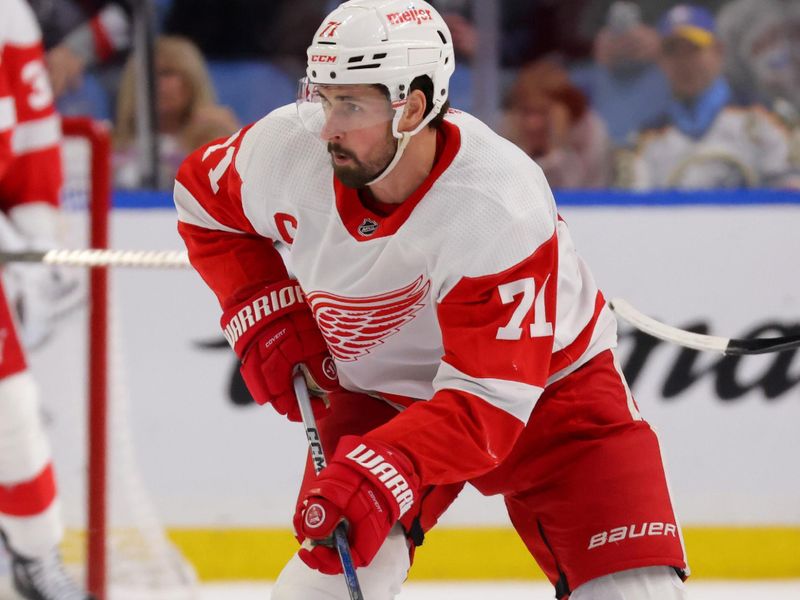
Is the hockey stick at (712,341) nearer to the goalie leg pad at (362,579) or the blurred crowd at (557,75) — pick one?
the goalie leg pad at (362,579)

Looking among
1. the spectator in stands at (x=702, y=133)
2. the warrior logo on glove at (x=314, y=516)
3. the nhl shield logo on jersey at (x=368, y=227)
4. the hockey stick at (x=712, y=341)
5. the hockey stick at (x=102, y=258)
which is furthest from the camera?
the spectator in stands at (x=702, y=133)

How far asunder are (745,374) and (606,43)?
1.11 metres

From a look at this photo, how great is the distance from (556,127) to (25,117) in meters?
1.50

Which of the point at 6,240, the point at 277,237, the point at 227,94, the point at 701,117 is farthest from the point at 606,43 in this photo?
the point at 277,237

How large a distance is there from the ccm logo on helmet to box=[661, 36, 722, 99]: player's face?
7.13 ft

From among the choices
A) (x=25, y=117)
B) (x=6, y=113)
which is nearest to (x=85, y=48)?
(x=25, y=117)

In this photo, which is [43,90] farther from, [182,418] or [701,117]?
[701,117]

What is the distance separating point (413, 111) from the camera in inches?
75.8

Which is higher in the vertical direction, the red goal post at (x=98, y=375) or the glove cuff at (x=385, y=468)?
the glove cuff at (x=385, y=468)

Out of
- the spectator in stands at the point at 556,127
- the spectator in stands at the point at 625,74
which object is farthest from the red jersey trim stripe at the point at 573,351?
the spectator in stands at the point at 625,74

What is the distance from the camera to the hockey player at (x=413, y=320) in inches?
72.5

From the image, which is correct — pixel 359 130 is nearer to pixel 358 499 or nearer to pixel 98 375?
pixel 358 499

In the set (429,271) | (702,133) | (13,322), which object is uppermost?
(429,271)

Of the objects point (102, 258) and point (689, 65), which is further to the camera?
point (689, 65)
